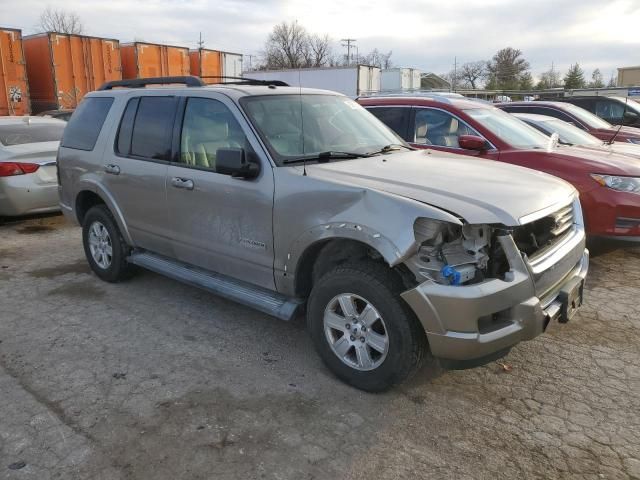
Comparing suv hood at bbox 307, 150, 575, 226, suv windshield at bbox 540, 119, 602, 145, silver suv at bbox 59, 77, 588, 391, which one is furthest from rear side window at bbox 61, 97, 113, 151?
suv windshield at bbox 540, 119, 602, 145

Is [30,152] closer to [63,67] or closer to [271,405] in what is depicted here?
[271,405]

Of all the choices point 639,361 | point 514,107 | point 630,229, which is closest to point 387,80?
point 514,107

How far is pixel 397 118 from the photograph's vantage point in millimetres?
6762

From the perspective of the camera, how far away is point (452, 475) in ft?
8.68

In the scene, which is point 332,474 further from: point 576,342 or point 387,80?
point 387,80

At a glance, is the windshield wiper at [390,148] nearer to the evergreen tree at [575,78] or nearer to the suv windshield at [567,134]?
the suv windshield at [567,134]

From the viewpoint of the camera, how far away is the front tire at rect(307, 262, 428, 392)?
3.06 m

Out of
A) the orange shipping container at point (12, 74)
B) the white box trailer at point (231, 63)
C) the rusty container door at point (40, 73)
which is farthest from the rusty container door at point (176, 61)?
the orange shipping container at point (12, 74)

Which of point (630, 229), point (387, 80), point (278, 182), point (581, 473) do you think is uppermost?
point (387, 80)

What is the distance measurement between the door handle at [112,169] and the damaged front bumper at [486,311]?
319 centimetres

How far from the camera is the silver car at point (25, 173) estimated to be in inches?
288

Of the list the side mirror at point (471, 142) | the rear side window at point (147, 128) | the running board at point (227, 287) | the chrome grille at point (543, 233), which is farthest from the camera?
the side mirror at point (471, 142)

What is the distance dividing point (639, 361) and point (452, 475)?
6.58 ft

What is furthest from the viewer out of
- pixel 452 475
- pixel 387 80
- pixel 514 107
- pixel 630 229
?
pixel 387 80
